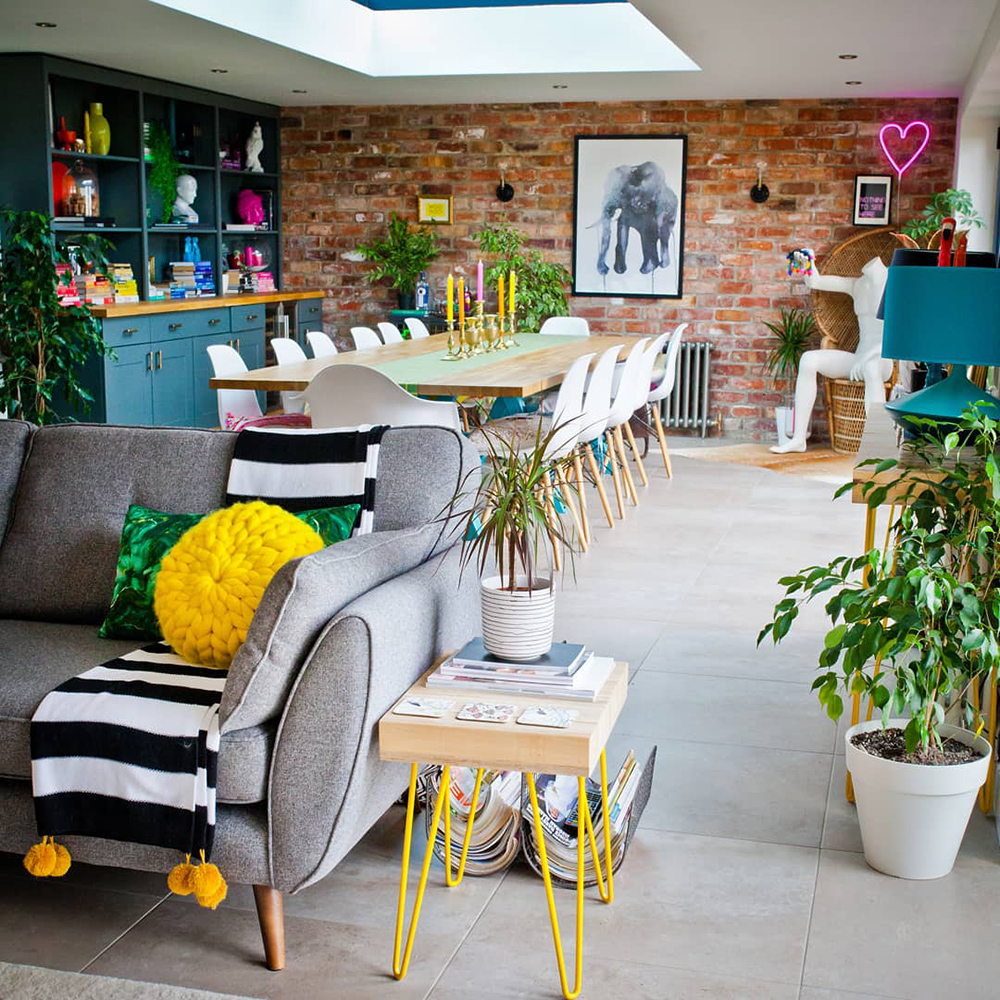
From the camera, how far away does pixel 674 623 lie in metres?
4.51

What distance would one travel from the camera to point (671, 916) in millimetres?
2484

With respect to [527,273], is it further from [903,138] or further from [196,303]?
[903,138]

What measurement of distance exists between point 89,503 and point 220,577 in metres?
0.67

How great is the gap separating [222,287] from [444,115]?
2.06 m

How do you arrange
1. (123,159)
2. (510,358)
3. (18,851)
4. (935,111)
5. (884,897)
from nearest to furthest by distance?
(18,851) → (884,897) → (510,358) → (123,159) → (935,111)

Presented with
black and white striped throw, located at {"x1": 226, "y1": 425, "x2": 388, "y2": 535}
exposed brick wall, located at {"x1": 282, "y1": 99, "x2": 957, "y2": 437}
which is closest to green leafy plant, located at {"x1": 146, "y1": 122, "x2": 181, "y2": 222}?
exposed brick wall, located at {"x1": 282, "y1": 99, "x2": 957, "y2": 437}

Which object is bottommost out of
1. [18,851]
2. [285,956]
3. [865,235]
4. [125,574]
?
[285,956]

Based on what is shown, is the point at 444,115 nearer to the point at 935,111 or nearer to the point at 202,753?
the point at 935,111

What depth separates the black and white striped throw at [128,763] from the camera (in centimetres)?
220

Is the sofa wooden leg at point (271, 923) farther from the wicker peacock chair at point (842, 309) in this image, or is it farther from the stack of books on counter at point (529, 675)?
the wicker peacock chair at point (842, 309)

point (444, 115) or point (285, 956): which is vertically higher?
point (444, 115)

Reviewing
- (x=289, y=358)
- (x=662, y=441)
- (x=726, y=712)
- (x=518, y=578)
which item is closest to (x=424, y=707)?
(x=518, y=578)

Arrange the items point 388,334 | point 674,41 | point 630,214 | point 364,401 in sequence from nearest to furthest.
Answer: point 364,401
point 674,41
point 388,334
point 630,214

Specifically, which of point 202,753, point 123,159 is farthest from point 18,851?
point 123,159
